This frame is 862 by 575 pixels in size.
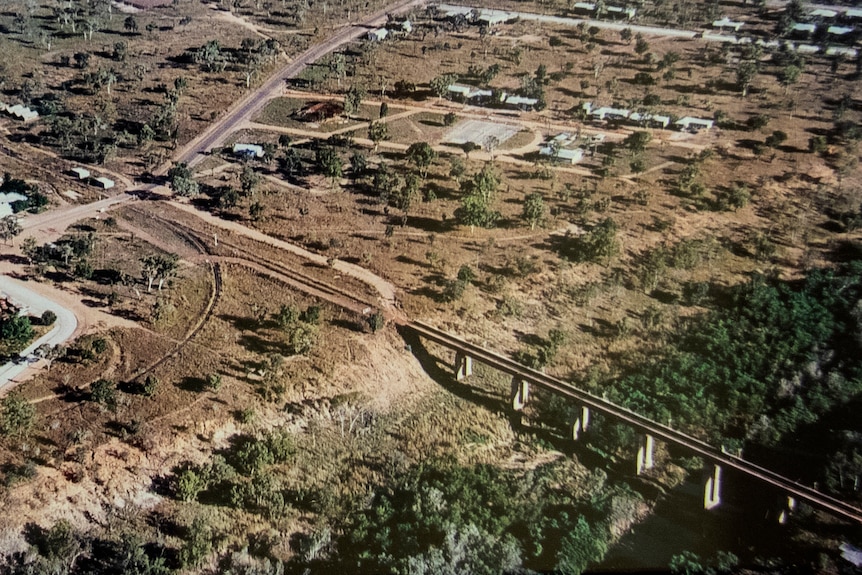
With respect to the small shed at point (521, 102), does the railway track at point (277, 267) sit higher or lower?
lower

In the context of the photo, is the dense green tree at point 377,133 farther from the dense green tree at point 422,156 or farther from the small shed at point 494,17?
the small shed at point 494,17

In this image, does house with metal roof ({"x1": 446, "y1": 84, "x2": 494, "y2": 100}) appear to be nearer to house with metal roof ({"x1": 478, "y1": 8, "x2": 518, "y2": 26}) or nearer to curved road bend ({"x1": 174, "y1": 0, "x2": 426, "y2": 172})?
curved road bend ({"x1": 174, "y1": 0, "x2": 426, "y2": 172})

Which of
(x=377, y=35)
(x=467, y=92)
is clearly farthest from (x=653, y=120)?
(x=377, y=35)

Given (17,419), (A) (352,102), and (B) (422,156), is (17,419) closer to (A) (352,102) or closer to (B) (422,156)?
(B) (422,156)

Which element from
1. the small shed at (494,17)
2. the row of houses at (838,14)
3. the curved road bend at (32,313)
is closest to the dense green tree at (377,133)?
the curved road bend at (32,313)

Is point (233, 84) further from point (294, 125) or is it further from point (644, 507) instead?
point (644, 507)

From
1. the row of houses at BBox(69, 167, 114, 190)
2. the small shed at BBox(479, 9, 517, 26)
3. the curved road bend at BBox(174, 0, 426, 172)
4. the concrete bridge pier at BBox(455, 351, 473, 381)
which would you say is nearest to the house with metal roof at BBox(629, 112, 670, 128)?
the small shed at BBox(479, 9, 517, 26)
